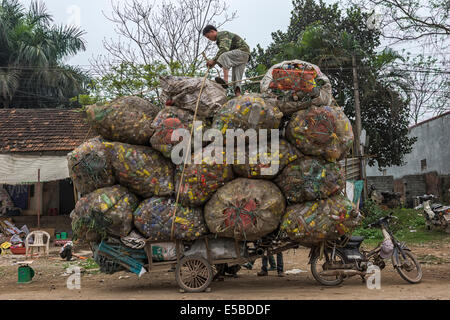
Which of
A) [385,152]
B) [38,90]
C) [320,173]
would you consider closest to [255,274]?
[320,173]

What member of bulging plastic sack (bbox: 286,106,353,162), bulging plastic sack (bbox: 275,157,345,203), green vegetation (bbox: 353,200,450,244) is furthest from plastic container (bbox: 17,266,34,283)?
green vegetation (bbox: 353,200,450,244)

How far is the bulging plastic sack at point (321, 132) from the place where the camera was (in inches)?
218

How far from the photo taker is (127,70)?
567 inches

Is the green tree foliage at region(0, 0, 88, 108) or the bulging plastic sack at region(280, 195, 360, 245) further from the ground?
the green tree foliage at region(0, 0, 88, 108)

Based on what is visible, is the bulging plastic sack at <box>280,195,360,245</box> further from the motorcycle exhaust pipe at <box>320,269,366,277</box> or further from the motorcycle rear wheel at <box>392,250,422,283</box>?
the motorcycle rear wheel at <box>392,250,422,283</box>

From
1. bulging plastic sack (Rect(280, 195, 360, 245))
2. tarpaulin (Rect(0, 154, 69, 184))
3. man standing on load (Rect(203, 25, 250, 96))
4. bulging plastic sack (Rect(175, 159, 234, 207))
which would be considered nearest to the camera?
bulging plastic sack (Rect(280, 195, 360, 245))

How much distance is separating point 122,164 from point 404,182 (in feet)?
58.3

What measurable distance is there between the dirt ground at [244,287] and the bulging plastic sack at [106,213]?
→ 3.11ft

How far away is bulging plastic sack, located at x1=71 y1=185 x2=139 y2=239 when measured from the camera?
579 centimetres

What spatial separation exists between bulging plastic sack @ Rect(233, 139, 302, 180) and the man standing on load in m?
1.64

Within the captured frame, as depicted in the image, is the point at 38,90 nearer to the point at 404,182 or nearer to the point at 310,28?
the point at 310,28

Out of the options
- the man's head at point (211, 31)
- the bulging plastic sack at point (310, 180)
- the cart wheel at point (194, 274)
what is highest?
the man's head at point (211, 31)

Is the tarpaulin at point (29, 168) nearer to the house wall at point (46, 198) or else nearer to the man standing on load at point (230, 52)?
the house wall at point (46, 198)

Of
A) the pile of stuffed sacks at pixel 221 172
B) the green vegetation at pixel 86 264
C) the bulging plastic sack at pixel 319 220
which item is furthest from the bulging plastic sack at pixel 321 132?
the green vegetation at pixel 86 264
